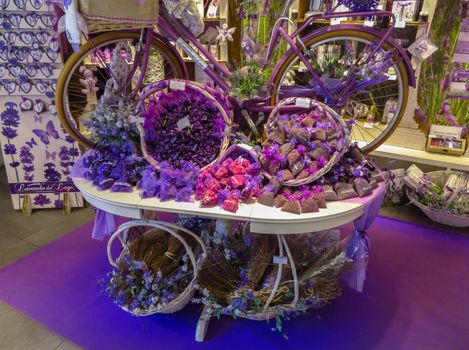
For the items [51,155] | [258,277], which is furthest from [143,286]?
[51,155]

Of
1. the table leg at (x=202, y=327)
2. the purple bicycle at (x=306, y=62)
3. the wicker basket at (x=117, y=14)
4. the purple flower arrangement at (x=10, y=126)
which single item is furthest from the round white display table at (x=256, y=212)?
the purple flower arrangement at (x=10, y=126)

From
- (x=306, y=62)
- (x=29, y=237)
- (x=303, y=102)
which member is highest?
(x=306, y=62)

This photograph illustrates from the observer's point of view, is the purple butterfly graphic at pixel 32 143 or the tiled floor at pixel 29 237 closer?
the tiled floor at pixel 29 237

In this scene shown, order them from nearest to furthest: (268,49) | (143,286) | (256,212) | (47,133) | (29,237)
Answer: (256,212), (143,286), (268,49), (29,237), (47,133)

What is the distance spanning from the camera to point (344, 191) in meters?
1.63

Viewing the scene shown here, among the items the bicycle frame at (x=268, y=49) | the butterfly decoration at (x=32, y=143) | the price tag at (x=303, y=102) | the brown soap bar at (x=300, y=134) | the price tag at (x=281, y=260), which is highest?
the bicycle frame at (x=268, y=49)

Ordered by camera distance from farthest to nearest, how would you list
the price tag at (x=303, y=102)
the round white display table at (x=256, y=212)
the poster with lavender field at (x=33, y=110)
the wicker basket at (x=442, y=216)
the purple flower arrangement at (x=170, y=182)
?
the wicker basket at (x=442, y=216) → the poster with lavender field at (x=33, y=110) → the price tag at (x=303, y=102) → the purple flower arrangement at (x=170, y=182) → the round white display table at (x=256, y=212)

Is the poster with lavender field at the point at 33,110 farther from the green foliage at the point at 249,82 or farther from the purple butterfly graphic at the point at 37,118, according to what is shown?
the green foliage at the point at 249,82

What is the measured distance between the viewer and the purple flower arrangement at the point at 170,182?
1579 mm

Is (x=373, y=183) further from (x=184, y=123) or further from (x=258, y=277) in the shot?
(x=184, y=123)

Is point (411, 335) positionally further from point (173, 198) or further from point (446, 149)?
point (446, 149)

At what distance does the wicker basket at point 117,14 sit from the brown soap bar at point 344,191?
1.17 m

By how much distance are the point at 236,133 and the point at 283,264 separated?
66cm

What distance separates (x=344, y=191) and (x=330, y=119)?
0.33 m
